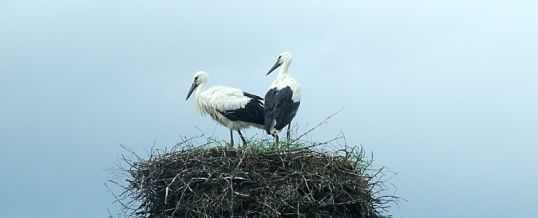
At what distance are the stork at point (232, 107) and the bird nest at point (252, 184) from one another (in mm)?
1958

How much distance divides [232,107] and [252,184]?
2547 millimetres

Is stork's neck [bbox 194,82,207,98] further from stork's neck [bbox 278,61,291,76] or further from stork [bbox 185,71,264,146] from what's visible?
stork's neck [bbox 278,61,291,76]

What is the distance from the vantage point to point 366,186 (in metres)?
12.1

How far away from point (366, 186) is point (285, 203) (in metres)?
1.10

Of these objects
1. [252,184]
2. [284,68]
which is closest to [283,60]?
[284,68]

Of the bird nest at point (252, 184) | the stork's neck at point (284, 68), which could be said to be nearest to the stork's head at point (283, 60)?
the stork's neck at point (284, 68)

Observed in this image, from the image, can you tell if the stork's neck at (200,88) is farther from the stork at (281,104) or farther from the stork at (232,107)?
the stork at (281,104)

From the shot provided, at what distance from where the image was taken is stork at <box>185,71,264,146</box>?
45.8 ft

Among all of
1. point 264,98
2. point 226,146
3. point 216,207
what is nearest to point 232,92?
point 264,98

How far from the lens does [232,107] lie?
45.8 ft

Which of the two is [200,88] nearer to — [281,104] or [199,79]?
[199,79]

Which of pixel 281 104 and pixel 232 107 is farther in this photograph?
pixel 232 107

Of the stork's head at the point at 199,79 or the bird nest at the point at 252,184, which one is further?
the stork's head at the point at 199,79

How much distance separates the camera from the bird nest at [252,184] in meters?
11.4
